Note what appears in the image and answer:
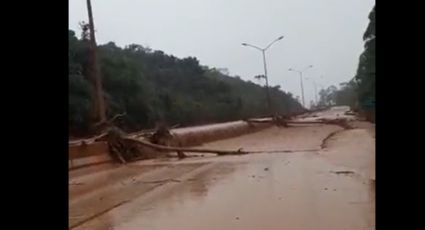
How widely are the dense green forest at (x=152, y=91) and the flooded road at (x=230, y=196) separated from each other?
2.21 meters

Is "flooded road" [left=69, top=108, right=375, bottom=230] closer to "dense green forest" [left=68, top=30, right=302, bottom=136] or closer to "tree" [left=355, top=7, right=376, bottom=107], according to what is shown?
"tree" [left=355, top=7, right=376, bottom=107]

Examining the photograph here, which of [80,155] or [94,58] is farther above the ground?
[94,58]

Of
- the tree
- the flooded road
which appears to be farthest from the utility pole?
the tree

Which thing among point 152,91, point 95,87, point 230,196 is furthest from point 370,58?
point 152,91

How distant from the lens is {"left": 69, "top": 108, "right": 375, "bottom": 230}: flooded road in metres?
7.27

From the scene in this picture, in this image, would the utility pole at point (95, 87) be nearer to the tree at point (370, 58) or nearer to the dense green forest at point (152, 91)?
the dense green forest at point (152, 91)

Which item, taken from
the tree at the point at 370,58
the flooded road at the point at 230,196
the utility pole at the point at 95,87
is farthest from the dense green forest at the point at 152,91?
the tree at the point at 370,58

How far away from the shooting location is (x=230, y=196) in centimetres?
961

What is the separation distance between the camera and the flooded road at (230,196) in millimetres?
7266
